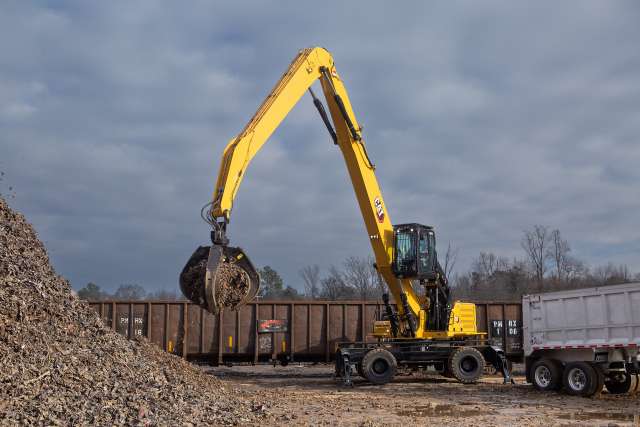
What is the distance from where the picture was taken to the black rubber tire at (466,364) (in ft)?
56.7

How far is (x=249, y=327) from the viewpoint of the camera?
21234mm

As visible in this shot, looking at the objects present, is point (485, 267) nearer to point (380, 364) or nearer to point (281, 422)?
point (380, 364)

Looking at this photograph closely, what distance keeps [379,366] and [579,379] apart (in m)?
5.17

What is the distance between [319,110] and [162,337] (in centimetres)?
931

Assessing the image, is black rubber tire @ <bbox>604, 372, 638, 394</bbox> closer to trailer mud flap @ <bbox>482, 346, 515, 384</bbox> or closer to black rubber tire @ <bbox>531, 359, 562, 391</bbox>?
black rubber tire @ <bbox>531, 359, 562, 391</bbox>

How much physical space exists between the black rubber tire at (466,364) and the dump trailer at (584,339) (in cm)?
190

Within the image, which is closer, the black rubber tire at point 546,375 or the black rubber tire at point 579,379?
the black rubber tire at point 579,379

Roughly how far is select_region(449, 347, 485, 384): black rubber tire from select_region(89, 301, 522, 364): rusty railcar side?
4107 mm

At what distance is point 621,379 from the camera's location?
1455 cm

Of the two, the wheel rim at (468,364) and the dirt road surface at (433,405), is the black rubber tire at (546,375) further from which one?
the wheel rim at (468,364)

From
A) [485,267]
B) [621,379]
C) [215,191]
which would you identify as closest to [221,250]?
[215,191]

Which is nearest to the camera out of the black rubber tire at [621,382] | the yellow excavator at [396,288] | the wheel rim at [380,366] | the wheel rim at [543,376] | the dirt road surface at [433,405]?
the dirt road surface at [433,405]

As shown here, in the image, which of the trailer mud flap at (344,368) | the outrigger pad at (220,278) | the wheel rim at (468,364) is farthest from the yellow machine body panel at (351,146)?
the outrigger pad at (220,278)

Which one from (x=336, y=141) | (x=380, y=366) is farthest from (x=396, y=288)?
(x=336, y=141)
